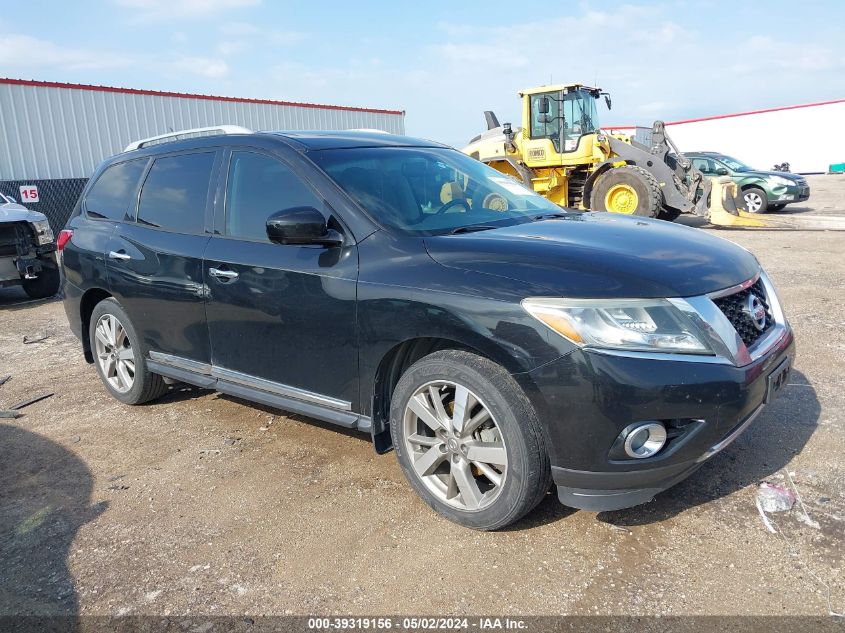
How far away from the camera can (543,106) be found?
508 inches

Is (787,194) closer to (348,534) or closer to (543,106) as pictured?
(543,106)

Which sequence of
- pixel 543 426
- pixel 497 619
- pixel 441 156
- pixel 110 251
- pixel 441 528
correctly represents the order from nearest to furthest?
pixel 497 619, pixel 543 426, pixel 441 528, pixel 441 156, pixel 110 251

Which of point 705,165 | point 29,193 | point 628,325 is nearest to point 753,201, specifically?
point 705,165

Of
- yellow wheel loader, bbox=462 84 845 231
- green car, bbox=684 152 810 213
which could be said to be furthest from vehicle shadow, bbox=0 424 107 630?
green car, bbox=684 152 810 213

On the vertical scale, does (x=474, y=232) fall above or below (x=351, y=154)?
below

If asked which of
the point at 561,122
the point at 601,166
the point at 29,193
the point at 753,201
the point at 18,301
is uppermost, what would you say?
the point at 561,122

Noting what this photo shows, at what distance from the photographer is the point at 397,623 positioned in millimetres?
2373

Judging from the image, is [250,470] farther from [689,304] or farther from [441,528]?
[689,304]

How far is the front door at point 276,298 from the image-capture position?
314cm

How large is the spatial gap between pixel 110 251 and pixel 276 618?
3.02 meters

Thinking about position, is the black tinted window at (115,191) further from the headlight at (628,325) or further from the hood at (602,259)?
the headlight at (628,325)

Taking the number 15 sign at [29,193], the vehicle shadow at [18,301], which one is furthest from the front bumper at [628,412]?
the number 15 sign at [29,193]

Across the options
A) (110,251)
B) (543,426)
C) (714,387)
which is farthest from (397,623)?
(110,251)

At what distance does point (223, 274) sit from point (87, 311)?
2016 mm
